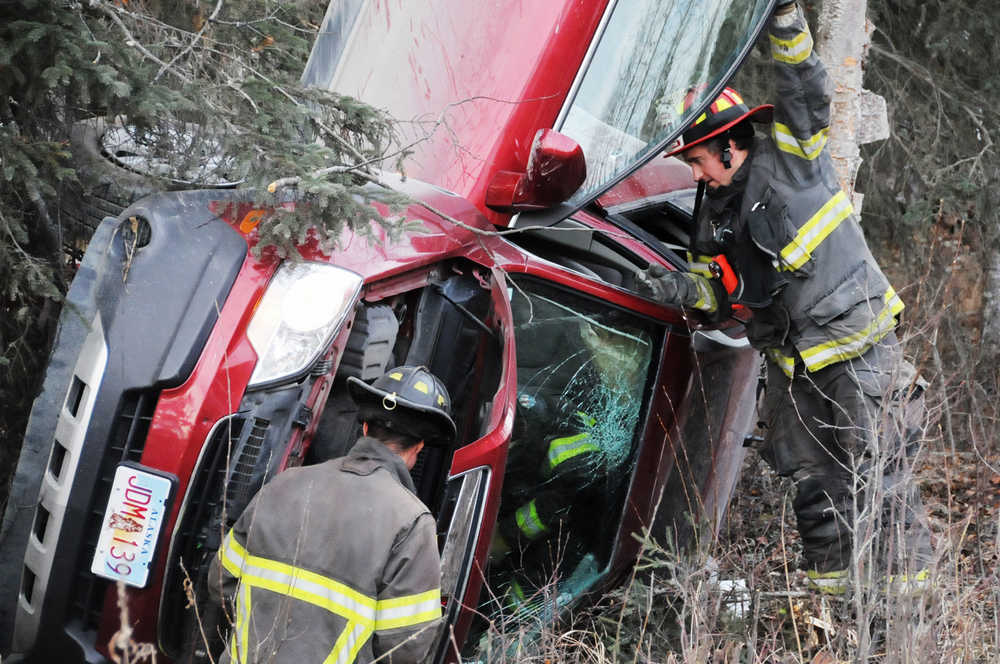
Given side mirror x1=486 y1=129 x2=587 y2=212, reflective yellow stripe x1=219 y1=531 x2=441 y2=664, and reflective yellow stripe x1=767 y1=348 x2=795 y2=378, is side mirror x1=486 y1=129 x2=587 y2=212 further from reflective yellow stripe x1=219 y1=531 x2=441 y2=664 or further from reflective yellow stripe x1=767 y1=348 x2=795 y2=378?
reflective yellow stripe x1=219 y1=531 x2=441 y2=664

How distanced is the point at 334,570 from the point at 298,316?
81cm

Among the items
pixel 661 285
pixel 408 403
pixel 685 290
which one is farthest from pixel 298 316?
pixel 685 290

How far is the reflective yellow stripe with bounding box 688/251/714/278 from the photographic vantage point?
4.43 metres

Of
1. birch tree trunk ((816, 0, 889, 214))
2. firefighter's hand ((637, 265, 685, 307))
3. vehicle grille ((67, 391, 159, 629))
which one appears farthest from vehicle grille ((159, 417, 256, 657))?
birch tree trunk ((816, 0, 889, 214))

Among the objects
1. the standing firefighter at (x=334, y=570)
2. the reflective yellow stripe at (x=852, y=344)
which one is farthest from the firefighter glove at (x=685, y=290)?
the standing firefighter at (x=334, y=570)

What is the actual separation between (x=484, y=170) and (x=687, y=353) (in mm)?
1170

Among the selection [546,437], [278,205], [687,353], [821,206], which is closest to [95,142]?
[278,205]

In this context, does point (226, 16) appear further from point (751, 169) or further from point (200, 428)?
Answer: point (751, 169)

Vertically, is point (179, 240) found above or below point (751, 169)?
below

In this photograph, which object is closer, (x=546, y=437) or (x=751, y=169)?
(x=546, y=437)

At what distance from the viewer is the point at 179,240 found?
3.26m

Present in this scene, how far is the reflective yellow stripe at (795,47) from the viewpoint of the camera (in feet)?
13.2

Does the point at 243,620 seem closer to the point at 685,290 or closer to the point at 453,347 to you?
the point at 453,347

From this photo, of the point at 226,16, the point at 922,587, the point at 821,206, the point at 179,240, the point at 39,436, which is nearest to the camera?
the point at 922,587
